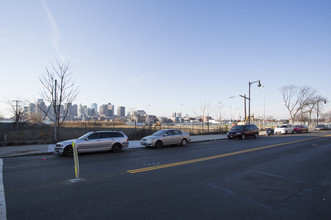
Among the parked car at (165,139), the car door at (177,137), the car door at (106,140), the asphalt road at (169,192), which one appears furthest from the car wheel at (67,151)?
the car door at (177,137)

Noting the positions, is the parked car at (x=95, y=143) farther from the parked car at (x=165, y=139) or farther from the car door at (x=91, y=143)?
the parked car at (x=165, y=139)

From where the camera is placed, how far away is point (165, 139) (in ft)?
50.4

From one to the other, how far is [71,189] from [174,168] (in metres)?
3.90

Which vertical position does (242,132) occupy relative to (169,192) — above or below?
above

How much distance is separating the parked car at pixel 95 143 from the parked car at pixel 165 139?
6.94 ft

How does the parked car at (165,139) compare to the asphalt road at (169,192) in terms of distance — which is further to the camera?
the parked car at (165,139)

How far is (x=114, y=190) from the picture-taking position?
5.29m

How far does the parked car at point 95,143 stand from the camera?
11178 mm

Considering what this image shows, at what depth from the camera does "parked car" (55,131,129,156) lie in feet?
36.7

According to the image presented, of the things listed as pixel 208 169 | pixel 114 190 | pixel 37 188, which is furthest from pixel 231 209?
pixel 37 188

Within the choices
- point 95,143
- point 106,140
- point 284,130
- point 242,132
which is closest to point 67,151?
point 95,143

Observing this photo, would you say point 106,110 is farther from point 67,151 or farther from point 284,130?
point 67,151

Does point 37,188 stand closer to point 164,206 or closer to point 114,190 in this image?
point 114,190

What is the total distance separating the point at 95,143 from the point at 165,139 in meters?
5.48
